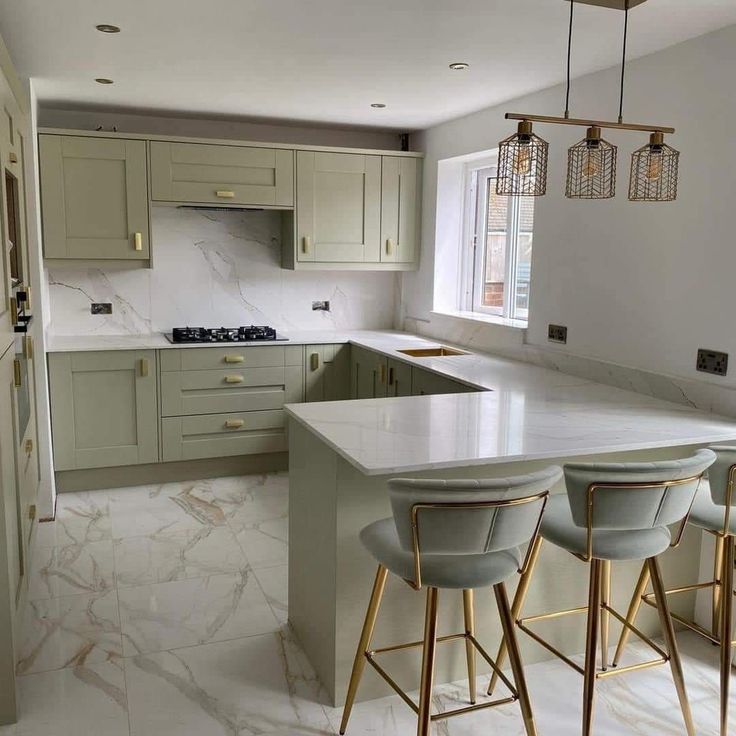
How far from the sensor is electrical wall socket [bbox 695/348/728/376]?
9.06 feet

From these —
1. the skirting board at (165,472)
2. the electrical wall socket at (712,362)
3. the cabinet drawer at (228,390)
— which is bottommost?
the skirting board at (165,472)

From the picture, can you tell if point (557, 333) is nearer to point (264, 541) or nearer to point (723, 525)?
point (723, 525)

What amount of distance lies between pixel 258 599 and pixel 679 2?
2.70 meters

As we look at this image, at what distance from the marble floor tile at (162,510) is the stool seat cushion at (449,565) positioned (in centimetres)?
202

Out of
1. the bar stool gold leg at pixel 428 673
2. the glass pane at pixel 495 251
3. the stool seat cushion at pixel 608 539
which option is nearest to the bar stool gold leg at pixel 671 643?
the stool seat cushion at pixel 608 539

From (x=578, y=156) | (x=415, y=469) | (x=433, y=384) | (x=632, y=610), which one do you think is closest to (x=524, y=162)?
(x=578, y=156)

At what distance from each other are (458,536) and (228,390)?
295 cm

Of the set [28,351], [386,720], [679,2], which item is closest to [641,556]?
[386,720]

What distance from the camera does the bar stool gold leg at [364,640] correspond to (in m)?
2.16

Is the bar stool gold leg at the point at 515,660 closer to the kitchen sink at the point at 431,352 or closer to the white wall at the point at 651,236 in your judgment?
the white wall at the point at 651,236

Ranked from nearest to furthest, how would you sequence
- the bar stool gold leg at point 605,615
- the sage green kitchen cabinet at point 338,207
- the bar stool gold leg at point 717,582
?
the bar stool gold leg at point 605,615 < the bar stool gold leg at point 717,582 < the sage green kitchen cabinet at point 338,207

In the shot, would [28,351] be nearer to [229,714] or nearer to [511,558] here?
[229,714]

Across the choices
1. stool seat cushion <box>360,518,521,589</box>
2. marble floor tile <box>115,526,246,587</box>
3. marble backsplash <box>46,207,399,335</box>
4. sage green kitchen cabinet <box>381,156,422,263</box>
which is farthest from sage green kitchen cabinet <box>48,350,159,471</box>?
stool seat cushion <box>360,518,521,589</box>

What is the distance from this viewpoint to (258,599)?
9.93 ft
